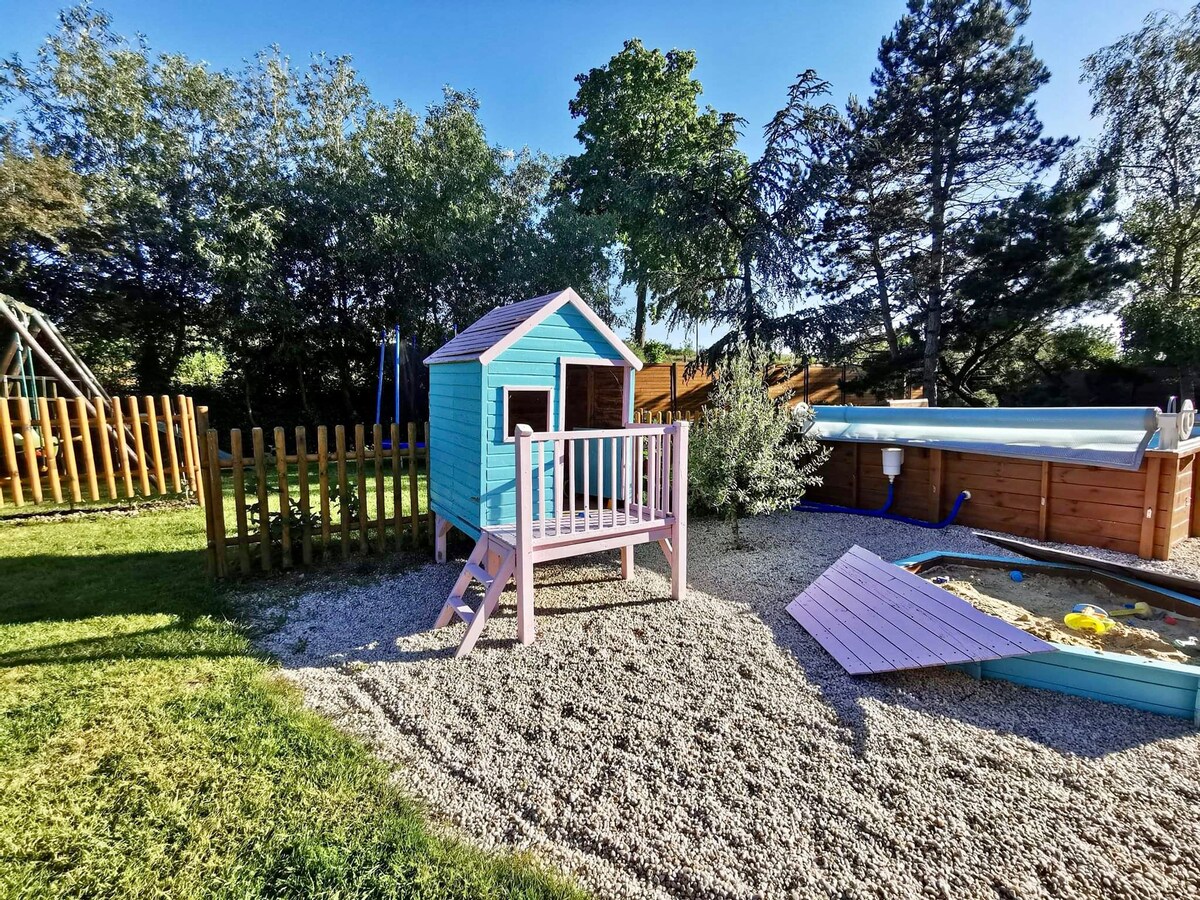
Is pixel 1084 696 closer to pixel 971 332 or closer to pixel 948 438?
pixel 948 438

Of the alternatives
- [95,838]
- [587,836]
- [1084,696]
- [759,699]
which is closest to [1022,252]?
[1084,696]

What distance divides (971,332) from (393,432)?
16.5 m

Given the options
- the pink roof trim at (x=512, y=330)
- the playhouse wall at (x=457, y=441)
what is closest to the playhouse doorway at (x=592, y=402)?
the pink roof trim at (x=512, y=330)

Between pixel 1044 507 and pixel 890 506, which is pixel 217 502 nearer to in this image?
pixel 890 506

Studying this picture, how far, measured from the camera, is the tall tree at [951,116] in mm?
14914

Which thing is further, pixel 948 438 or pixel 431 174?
pixel 431 174

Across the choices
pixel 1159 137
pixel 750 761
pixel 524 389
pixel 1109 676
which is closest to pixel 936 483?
pixel 1109 676

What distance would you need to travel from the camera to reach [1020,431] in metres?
6.65

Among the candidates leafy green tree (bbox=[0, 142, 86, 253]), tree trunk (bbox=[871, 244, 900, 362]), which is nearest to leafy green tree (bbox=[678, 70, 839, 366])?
tree trunk (bbox=[871, 244, 900, 362])

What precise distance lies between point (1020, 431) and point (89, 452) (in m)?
11.9

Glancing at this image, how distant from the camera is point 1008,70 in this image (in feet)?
49.0

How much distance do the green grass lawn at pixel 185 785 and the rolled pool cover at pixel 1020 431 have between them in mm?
6890

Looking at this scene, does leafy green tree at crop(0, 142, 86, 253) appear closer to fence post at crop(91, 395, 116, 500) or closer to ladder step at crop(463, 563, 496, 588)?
fence post at crop(91, 395, 116, 500)

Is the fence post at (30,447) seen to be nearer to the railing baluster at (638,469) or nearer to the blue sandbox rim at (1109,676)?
the railing baluster at (638,469)
